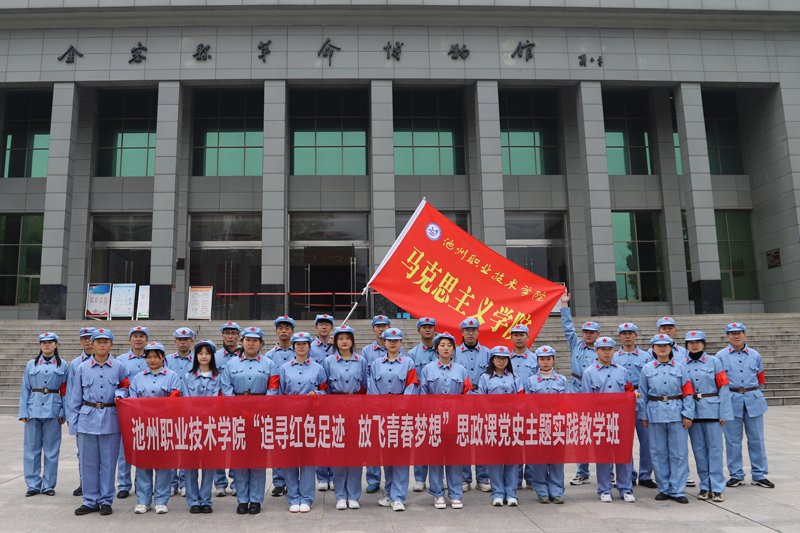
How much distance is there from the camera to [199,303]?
22.4 meters

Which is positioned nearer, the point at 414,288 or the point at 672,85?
the point at 414,288

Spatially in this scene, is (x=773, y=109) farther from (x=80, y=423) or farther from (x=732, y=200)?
(x=80, y=423)

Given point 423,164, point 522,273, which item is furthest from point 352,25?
point 522,273

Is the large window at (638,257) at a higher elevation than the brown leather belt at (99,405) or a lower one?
higher

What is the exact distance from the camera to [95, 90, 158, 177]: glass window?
79.2 ft

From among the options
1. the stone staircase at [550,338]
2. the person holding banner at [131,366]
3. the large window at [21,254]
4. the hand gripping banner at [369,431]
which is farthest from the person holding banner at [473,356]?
the large window at [21,254]

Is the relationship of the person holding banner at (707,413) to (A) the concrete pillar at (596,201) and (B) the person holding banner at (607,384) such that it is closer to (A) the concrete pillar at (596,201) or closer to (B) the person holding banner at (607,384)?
(B) the person holding banner at (607,384)

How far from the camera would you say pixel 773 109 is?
23.3 m

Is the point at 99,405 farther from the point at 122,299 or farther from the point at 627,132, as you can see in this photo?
the point at 627,132

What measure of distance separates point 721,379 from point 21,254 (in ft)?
83.6

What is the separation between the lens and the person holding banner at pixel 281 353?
7.42 meters

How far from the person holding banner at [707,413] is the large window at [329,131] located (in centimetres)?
1846

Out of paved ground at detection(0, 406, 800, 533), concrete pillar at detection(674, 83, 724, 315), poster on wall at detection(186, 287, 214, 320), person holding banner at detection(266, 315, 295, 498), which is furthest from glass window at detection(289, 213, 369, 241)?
paved ground at detection(0, 406, 800, 533)

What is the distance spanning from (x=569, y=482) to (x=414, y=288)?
132 inches
